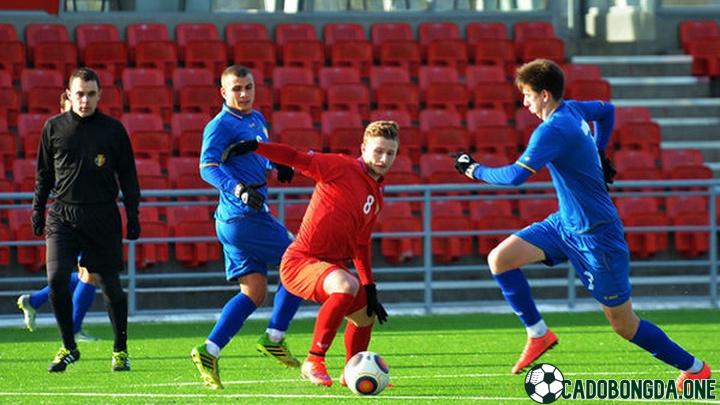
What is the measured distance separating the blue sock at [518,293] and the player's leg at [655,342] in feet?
2.81

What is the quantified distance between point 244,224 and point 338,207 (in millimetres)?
973

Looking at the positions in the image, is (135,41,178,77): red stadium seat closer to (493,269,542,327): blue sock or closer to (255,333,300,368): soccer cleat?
(255,333,300,368): soccer cleat

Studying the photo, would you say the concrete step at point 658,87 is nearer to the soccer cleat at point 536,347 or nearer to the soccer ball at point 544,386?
the soccer cleat at point 536,347

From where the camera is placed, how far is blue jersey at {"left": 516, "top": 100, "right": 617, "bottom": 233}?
7.84 meters

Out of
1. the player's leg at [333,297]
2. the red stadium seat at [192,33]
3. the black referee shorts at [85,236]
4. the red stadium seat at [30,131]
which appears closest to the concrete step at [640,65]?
the red stadium seat at [192,33]

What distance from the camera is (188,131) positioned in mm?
16125

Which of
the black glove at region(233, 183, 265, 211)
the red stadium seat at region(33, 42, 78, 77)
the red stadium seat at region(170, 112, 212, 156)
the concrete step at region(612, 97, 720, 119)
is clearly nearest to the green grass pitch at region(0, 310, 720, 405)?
the black glove at region(233, 183, 265, 211)

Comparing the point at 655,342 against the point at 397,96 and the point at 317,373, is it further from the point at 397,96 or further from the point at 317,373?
the point at 397,96

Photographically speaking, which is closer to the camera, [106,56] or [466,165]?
[466,165]

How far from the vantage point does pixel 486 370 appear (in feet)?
30.6

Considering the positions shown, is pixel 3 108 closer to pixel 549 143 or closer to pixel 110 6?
pixel 110 6

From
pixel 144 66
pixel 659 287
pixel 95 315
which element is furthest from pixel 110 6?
pixel 659 287

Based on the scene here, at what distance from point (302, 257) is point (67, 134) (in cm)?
200

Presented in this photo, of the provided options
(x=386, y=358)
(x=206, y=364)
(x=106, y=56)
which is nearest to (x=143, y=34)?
(x=106, y=56)
